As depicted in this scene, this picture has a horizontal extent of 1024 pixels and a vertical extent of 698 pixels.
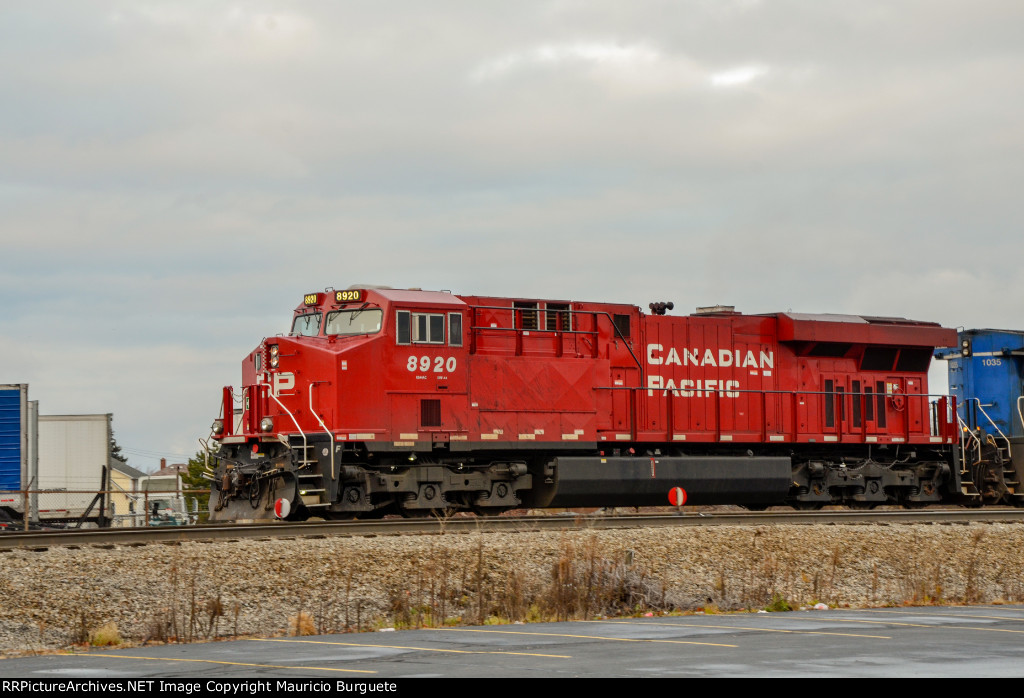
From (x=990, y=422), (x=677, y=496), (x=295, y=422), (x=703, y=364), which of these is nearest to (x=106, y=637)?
(x=295, y=422)

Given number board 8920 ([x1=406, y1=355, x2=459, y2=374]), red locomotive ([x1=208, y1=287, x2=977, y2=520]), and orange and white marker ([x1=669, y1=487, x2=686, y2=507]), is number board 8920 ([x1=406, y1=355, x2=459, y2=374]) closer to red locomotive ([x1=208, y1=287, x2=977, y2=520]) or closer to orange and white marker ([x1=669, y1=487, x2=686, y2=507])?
red locomotive ([x1=208, y1=287, x2=977, y2=520])

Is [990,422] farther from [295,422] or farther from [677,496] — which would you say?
[295,422]

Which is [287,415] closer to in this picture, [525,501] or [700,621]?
[525,501]

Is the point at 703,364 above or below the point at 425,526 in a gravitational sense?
above

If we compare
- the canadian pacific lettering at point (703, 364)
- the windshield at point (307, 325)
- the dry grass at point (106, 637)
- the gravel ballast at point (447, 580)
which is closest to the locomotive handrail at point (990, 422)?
the canadian pacific lettering at point (703, 364)

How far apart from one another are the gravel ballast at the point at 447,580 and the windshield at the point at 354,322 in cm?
504

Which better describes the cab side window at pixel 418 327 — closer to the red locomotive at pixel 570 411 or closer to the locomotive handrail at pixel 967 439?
the red locomotive at pixel 570 411

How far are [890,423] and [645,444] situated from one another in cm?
587

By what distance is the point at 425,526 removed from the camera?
17109 millimetres

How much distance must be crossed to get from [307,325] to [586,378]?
5.04 meters

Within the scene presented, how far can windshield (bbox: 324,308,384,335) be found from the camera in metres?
19.6

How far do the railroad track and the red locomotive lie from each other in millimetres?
1675

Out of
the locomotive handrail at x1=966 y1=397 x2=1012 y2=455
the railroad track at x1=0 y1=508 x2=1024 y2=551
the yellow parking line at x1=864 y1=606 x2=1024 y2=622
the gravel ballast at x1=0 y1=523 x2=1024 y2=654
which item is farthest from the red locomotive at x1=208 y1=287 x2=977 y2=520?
→ the yellow parking line at x1=864 y1=606 x2=1024 y2=622

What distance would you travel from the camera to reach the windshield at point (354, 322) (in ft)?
64.4
